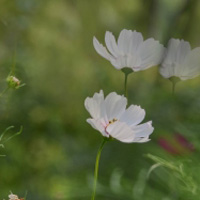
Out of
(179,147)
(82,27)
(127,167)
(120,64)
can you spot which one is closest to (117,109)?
(120,64)

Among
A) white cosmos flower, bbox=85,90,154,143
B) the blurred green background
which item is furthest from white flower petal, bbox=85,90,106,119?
the blurred green background

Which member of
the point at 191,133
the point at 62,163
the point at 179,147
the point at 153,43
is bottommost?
the point at 62,163

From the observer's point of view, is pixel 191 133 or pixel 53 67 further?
pixel 53 67

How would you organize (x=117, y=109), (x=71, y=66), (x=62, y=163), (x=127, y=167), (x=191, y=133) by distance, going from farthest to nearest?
1. (x=71, y=66)
2. (x=62, y=163)
3. (x=127, y=167)
4. (x=191, y=133)
5. (x=117, y=109)

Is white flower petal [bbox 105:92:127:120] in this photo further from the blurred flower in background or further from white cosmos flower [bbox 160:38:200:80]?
the blurred flower in background

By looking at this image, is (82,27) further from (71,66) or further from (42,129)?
(42,129)

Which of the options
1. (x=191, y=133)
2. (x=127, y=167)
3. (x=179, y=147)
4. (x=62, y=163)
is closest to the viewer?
(x=191, y=133)

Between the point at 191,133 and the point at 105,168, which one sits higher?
the point at 191,133
